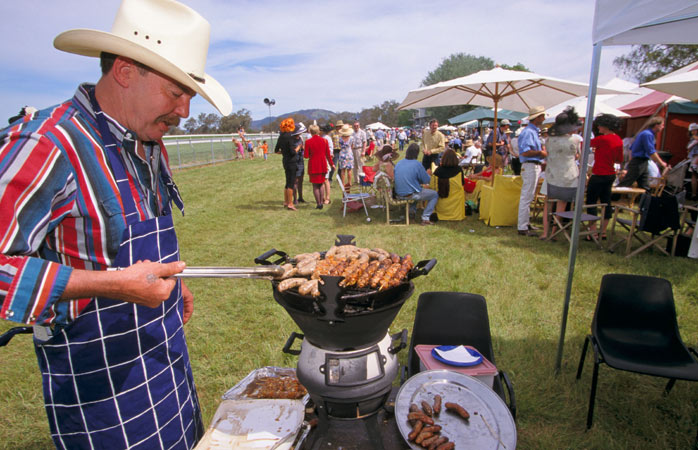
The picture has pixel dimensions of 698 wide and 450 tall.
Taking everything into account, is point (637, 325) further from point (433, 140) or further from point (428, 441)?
point (433, 140)

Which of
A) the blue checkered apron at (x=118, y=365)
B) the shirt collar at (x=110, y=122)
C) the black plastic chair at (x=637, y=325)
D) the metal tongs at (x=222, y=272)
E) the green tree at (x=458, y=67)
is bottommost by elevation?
the black plastic chair at (x=637, y=325)

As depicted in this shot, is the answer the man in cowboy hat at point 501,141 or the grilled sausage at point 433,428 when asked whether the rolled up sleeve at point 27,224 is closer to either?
the grilled sausage at point 433,428

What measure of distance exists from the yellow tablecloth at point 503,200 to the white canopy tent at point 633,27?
14.9 ft

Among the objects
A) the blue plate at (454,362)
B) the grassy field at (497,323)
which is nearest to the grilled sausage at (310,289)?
the blue plate at (454,362)

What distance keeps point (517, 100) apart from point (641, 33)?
7.03m

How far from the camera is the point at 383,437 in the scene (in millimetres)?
2152

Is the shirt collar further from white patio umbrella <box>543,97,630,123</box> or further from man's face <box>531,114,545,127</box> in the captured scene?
white patio umbrella <box>543,97,630,123</box>

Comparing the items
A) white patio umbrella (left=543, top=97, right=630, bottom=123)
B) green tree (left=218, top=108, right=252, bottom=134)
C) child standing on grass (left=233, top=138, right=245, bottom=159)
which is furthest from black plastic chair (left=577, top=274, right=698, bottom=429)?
green tree (left=218, top=108, right=252, bottom=134)

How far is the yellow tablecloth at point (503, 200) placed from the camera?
796 cm

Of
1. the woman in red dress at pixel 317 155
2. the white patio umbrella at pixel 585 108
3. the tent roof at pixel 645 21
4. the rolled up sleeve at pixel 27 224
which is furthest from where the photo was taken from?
the white patio umbrella at pixel 585 108

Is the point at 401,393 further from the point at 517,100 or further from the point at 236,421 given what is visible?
the point at 517,100

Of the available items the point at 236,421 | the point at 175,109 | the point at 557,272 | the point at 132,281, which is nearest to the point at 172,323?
the point at 132,281

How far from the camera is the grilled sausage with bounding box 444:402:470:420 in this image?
211 cm

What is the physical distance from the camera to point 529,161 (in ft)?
23.4
